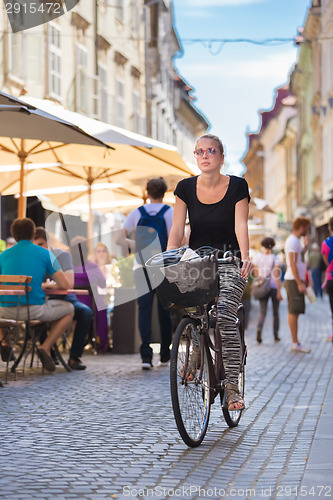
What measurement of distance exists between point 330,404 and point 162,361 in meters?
3.61

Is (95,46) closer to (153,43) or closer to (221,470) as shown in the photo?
(153,43)

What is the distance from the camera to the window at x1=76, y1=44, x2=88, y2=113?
26781mm

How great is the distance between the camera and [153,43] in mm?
40438

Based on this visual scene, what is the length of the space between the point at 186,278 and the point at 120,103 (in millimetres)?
27891

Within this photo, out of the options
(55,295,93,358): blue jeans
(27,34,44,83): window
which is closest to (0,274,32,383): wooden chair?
(55,295,93,358): blue jeans

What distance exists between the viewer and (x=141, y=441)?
5.94 m

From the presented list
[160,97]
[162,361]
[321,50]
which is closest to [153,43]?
[160,97]

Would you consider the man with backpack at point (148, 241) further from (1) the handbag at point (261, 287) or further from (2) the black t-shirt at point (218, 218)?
(1) the handbag at point (261, 287)

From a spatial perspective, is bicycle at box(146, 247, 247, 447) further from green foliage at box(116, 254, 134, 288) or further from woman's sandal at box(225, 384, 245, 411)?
green foliage at box(116, 254, 134, 288)

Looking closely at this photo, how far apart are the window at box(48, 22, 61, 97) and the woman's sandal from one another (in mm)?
18588

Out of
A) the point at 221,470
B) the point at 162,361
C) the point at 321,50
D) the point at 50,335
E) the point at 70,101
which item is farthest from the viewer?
the point at 321,50

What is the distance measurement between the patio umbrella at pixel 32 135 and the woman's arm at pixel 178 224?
265 cm

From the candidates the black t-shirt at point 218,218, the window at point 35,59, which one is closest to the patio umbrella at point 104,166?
the black t-shirt at point 218,218

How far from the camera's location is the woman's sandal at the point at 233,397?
6105mm
